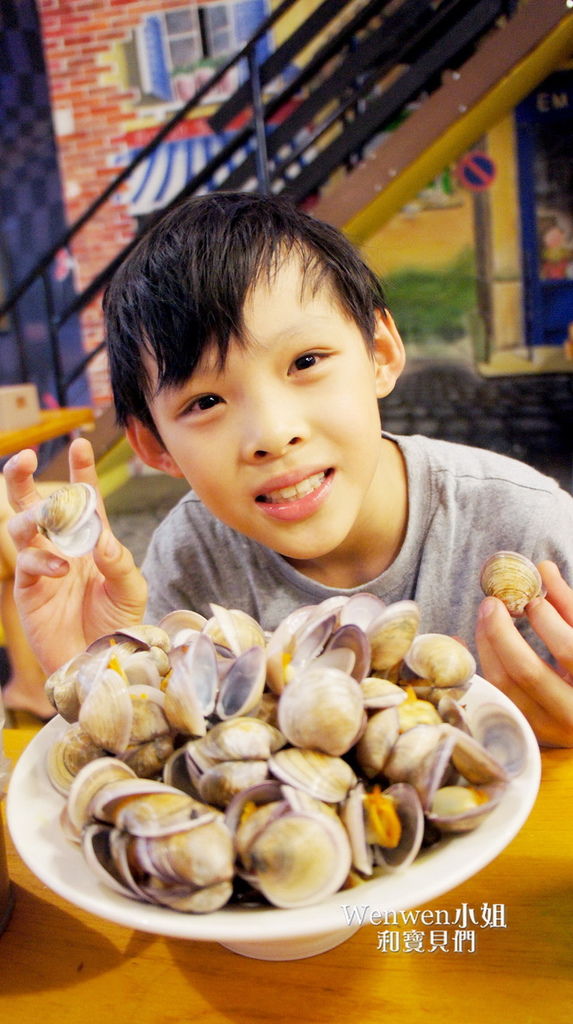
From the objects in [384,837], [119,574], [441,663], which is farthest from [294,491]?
[384,837]

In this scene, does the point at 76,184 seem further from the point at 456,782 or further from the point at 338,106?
the point at 456,782

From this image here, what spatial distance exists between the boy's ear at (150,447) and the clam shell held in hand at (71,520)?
0.33m

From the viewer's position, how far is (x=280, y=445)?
74 cm

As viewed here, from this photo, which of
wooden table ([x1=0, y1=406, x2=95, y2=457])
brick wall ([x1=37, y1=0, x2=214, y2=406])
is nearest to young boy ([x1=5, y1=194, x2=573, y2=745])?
wooden table ([x1=0, y1=406, x2=95, y2=457])

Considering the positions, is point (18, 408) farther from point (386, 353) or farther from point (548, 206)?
point (386, 353)

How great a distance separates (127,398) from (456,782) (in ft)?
2.18

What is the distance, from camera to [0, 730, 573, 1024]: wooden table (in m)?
0.44

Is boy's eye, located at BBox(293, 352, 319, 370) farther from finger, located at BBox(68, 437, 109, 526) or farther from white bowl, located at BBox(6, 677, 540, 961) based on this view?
white bowl, located at BBox(6, 677, 540, 961)

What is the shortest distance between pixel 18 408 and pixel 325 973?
9.68 ft

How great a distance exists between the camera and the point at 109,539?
84cm

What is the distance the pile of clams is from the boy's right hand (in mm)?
320

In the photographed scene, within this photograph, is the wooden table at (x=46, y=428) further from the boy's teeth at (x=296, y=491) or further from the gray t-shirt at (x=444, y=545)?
the boy's teeth at (x=296, y=491)

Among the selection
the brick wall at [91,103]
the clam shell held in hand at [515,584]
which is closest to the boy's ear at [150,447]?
the clam shell held in hand at [515,584]

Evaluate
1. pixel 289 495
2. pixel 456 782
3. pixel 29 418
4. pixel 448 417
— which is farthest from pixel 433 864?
pixel 29 418
